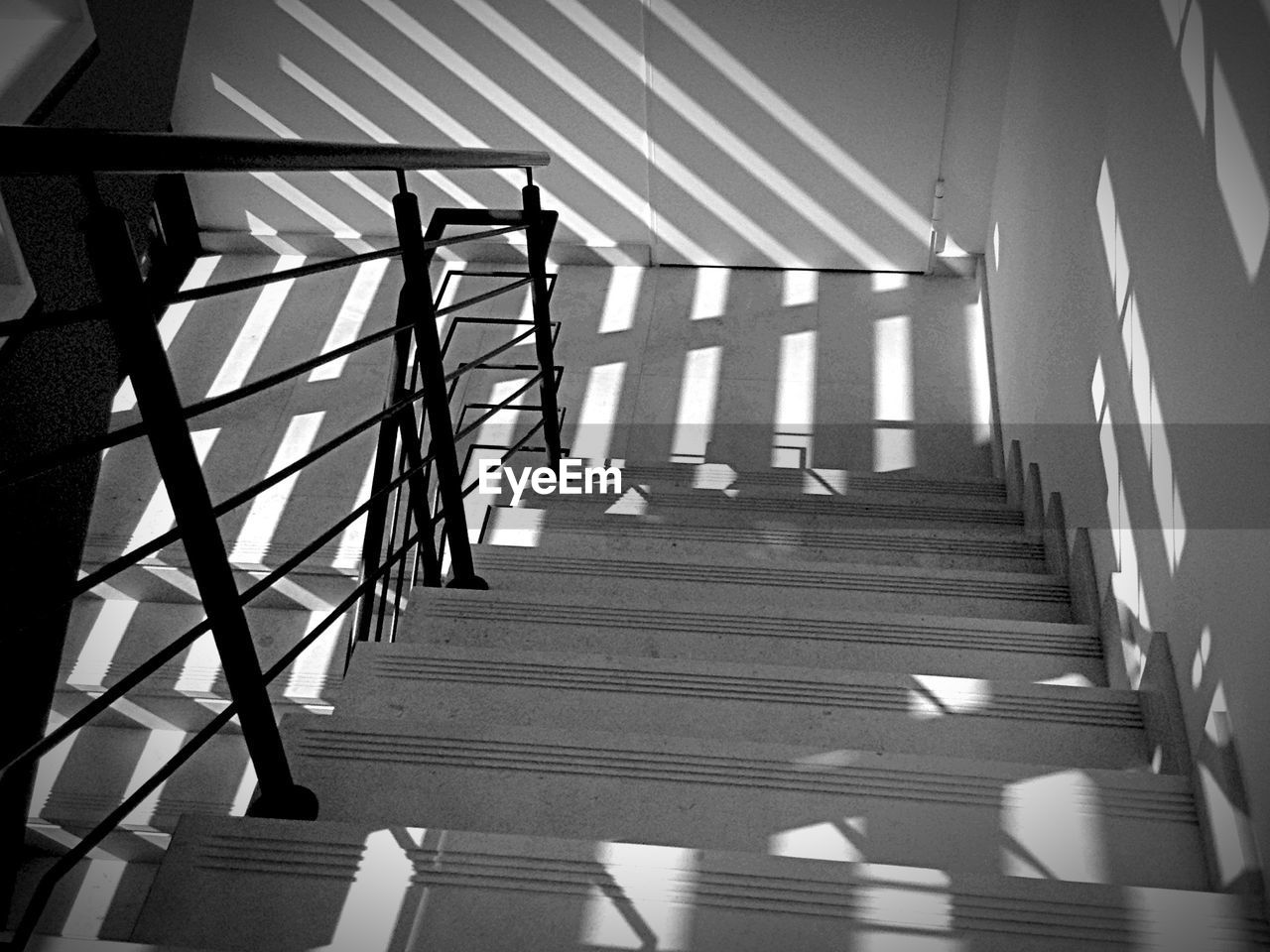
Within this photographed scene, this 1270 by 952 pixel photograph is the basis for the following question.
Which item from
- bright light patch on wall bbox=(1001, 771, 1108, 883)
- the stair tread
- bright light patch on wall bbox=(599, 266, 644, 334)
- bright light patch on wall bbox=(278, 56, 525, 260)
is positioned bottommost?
bright light patch on wall bbox=(1001, 771, 1108, 883)

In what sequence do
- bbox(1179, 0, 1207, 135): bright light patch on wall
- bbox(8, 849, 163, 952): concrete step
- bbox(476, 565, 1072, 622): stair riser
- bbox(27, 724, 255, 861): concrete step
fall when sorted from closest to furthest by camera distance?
bbox(1179, 0, 1207, 135): bright light patch on wall
bbox(476, 565, 1072, 622): stair riser
bbox(8, 849, 163, 952): concrete step
bbox(27, 724, 255, 861): concrete step

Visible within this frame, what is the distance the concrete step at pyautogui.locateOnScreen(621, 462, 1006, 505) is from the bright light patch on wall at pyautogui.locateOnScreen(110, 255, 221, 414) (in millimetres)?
2094

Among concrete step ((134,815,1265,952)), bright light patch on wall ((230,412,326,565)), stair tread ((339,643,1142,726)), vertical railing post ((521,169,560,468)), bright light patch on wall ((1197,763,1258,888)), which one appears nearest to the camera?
concrete step ((134,815,1265,952))

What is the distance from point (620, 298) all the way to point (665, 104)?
2.87 ft

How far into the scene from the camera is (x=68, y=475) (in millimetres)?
3863

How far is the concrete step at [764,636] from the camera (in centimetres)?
225

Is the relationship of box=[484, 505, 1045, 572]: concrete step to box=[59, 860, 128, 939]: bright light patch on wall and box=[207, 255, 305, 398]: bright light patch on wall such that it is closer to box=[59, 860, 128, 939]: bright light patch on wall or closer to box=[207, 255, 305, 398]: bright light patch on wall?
box=[59, 860, 128, 939]: bright light patch on wall

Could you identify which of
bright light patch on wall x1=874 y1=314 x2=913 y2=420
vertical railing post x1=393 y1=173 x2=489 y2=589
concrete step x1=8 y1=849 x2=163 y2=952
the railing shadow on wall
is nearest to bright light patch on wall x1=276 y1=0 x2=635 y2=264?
bright light patch on wall x1=874 y1=314 x2=913 y2=420

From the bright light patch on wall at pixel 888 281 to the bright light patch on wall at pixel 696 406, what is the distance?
89cm

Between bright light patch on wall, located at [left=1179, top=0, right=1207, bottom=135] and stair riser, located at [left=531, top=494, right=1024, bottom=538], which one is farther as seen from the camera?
stair riser, located at [left=531, top=494, right=1024, bottom=538]

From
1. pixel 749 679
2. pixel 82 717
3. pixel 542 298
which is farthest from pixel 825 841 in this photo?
pixel 542 298

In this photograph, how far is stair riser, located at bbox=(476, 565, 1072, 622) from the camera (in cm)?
260

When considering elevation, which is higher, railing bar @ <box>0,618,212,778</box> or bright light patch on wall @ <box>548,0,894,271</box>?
bright light patch on wall @ <box>548,0,894,271</box>

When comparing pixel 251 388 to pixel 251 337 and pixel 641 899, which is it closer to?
pixel 641 899
